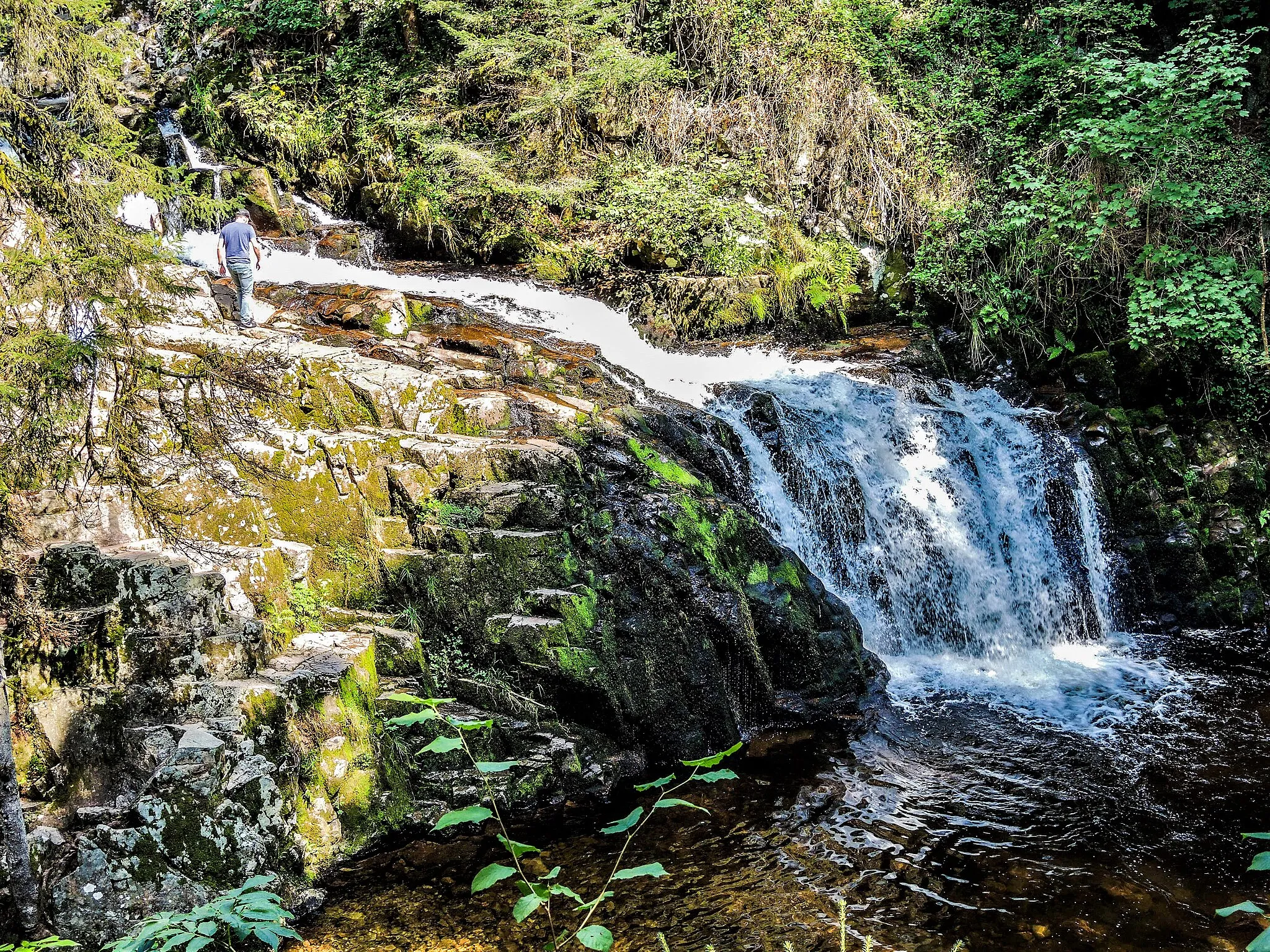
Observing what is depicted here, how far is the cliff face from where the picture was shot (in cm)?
432

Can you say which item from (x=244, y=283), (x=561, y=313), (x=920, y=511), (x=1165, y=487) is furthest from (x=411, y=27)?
(x=1165, y=487)

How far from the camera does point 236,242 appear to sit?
841 cm

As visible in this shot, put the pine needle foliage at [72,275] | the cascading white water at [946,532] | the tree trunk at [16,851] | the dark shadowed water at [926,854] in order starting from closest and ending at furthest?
the tree trunk at [16,851]
the pine needle foliage at [72,275]
the dark shadowed water at [926,854]
the cascading white water at [946,532]

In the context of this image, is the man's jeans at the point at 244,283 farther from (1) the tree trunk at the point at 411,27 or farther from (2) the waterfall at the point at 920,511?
(1) the tree trunk at the point at 411,27

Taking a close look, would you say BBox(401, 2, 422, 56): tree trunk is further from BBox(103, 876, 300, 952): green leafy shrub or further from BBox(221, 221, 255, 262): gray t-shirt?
BBox(103, 876, 300, 952): green leafy shrub

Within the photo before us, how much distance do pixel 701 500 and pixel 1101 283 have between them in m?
8.10

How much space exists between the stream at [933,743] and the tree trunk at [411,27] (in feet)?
18.0

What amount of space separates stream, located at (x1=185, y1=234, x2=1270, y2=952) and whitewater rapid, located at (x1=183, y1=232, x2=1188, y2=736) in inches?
1.3

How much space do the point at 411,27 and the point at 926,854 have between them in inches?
615

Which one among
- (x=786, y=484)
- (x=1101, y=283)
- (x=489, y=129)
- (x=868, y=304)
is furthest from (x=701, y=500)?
(x=489, y=129)

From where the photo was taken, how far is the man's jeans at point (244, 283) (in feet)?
27.6

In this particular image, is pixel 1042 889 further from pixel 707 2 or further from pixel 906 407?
pixel 707 2

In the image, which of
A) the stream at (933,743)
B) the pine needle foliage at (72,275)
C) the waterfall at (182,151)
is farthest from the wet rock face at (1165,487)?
the waterfall at (182,151)

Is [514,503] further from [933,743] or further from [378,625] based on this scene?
[933,743]
